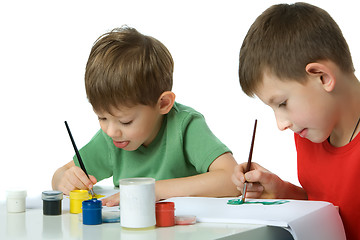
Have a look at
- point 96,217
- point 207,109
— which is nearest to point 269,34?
point 96,217

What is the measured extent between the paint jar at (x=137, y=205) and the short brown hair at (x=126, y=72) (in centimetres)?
52

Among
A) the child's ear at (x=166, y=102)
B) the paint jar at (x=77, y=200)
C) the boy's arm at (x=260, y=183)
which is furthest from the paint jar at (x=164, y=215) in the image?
the child's ear at (x=166, y=102)

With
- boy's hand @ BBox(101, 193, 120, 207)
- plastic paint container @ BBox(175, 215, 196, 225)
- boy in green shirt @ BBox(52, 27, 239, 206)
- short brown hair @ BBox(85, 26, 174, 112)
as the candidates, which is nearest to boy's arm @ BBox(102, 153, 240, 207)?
boy in green shirt @ BBox(52, 27, 239, 206)

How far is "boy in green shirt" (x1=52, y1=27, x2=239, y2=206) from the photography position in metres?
1.35

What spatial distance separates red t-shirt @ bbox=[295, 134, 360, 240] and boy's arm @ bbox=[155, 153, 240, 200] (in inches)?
7.8

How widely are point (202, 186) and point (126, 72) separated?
0.34 meters

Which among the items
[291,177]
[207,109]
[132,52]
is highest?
[132,52]

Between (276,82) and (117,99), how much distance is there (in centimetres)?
40

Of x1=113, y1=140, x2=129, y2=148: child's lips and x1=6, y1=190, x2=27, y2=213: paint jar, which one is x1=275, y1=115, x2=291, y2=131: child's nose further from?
x1=6, y1=190, x2=27, y2=213: paint jar

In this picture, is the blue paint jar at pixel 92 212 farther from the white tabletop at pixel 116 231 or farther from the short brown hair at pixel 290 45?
the short brown hair at pixel 290 45

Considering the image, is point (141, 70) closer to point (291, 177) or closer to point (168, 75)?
point (168, 75)

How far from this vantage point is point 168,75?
1493mm

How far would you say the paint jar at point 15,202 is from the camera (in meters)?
1.12

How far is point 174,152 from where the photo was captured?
1492 mm
